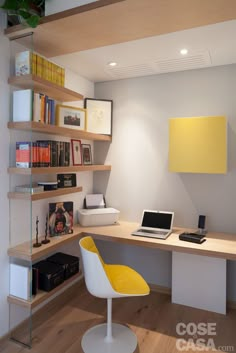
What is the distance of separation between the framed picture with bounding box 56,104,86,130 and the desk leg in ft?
5.46

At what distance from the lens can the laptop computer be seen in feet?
8.46

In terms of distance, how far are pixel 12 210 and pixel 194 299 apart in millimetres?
1951

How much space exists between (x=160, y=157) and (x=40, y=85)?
148 centimetres

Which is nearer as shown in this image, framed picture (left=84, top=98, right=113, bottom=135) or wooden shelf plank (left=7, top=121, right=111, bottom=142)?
wooden shelf plank (left=7, top=121, right=111, bottom=142)

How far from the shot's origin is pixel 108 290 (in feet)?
6.15

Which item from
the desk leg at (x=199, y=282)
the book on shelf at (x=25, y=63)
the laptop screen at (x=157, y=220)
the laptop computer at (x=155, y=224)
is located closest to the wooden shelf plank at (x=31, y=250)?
the laptop computer at (x=155, y=224)

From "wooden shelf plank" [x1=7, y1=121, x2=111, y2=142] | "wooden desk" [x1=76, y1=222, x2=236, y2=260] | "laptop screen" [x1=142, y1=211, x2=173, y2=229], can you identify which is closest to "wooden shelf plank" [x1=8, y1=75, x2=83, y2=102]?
"wooden shelf plank" [x1=7, y1=121, x2=111, y2=142]

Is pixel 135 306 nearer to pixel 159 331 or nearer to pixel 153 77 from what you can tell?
pixel 159 331

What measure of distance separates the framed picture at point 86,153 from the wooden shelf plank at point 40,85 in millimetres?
715

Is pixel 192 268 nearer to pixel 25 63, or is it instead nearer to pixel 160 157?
pixel 160 157

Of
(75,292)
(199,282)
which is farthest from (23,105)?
(199,282)

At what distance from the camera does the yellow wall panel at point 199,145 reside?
237cm

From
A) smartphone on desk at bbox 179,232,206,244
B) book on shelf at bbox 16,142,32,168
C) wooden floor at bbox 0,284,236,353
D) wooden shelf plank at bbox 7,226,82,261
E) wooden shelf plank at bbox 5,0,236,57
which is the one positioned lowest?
wooden floor at bbox 0,284,236,353

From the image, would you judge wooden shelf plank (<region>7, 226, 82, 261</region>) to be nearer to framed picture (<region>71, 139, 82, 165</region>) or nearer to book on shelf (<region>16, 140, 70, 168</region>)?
book on shelf (<region>16, 140, 70, 168</region>)
